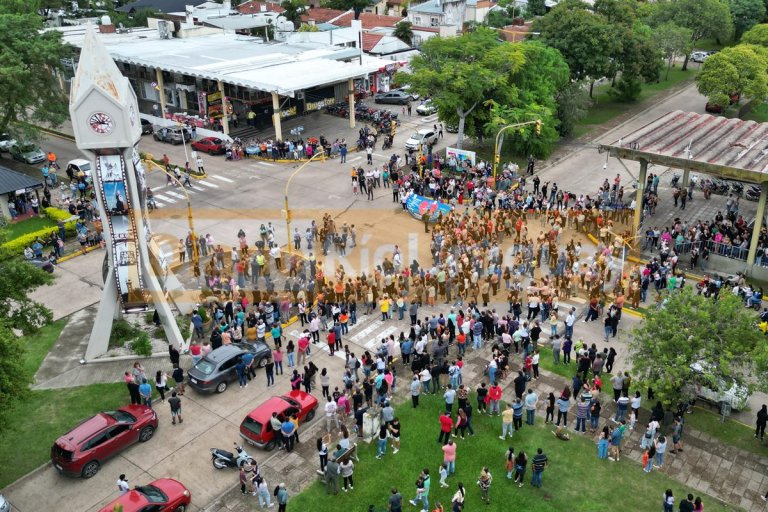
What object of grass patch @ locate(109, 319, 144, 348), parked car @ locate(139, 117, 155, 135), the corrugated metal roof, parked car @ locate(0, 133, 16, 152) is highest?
the corrugated metal roof

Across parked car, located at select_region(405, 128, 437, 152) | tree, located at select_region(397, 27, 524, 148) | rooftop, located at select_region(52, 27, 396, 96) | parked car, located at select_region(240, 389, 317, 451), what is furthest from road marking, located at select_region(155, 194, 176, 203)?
parked car, located at select_region(240, 389, 317, 451)

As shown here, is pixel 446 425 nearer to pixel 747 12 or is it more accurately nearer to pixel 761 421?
pixel 761 421

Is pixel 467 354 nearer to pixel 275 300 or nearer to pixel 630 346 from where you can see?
pixel 630 346

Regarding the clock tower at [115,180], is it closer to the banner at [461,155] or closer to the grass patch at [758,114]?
the banner at [461,155]

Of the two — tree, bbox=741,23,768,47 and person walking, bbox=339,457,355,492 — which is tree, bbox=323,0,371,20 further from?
person walking, bbox=339,457,355,492

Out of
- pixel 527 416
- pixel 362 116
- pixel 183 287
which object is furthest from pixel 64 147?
pixel 527 416
